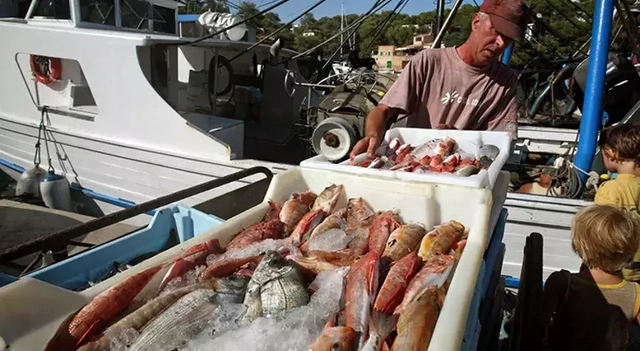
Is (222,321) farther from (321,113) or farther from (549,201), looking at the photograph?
(321,113)

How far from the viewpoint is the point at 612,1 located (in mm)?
4359

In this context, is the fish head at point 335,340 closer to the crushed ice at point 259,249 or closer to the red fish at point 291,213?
the crushed ice at point 259,249

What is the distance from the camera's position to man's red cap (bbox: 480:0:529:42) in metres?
2.88

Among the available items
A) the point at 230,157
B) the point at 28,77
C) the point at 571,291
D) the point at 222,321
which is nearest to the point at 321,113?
the point at 230,157

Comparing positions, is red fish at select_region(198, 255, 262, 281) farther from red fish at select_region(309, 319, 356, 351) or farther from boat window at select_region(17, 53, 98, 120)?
boat window at select_region(17, 53, 98, 120)

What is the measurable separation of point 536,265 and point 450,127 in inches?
55.7

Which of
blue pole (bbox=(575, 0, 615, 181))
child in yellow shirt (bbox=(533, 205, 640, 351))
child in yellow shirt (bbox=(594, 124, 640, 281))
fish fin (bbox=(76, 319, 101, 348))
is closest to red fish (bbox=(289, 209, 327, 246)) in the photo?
fish fin (bbox=(76, 319, 101, 348))

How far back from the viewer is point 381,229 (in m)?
2.02

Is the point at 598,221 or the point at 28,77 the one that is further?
the point at 28,77

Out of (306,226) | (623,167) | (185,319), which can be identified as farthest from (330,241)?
(623,167)

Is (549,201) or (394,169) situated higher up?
(394,169)

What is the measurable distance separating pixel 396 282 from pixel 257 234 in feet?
2.37

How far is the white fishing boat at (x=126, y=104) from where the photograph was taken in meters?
5.98

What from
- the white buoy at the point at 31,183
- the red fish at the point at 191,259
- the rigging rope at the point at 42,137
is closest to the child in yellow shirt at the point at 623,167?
Answer: the red fish at the point at 191,259
